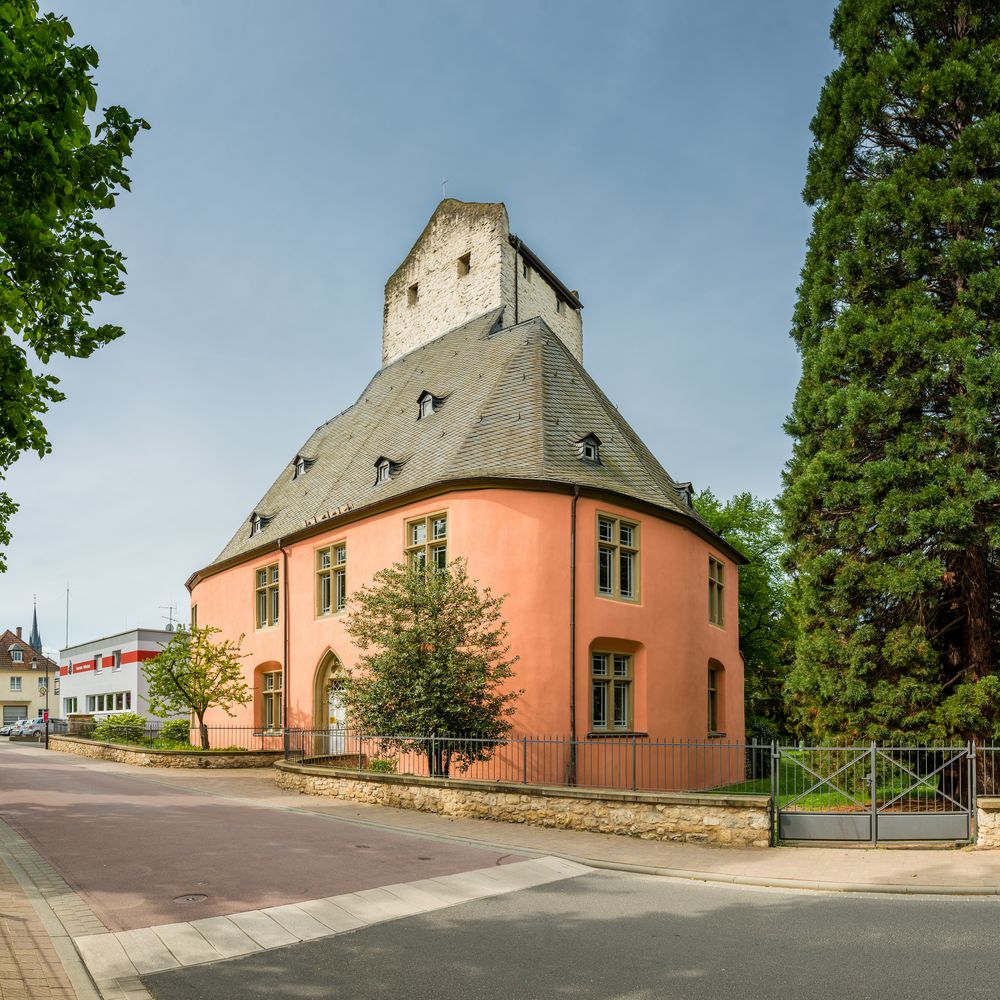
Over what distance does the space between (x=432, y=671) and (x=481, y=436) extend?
23.6 feet

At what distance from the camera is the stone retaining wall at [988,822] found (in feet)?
40.8

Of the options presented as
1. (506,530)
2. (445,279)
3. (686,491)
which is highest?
(445,279)

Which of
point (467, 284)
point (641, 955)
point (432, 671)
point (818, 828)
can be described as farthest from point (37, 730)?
point (641, 955)

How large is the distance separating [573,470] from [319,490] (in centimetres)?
1083

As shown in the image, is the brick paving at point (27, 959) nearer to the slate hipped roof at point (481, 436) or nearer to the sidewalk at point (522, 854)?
the sidewalk at point (522, 854)

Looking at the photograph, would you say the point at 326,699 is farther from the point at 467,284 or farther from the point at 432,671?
the point at 467,284

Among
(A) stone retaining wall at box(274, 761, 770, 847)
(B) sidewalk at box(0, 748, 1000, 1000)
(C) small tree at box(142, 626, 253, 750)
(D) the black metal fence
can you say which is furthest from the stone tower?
(B) sidewalk at box(0, 748, 1000, 1000)

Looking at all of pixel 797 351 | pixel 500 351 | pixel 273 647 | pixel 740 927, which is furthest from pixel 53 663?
pixel 740 927

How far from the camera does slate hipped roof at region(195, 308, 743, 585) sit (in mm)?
22000

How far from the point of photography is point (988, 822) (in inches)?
492

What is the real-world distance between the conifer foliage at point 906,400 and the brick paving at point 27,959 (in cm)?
1313

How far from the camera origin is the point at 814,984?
6.73 meters

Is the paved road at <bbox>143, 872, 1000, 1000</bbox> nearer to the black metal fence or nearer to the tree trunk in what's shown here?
the black metal fence

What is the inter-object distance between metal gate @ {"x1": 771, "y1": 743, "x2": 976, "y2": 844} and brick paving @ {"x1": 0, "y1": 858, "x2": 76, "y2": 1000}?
909 centimetres
